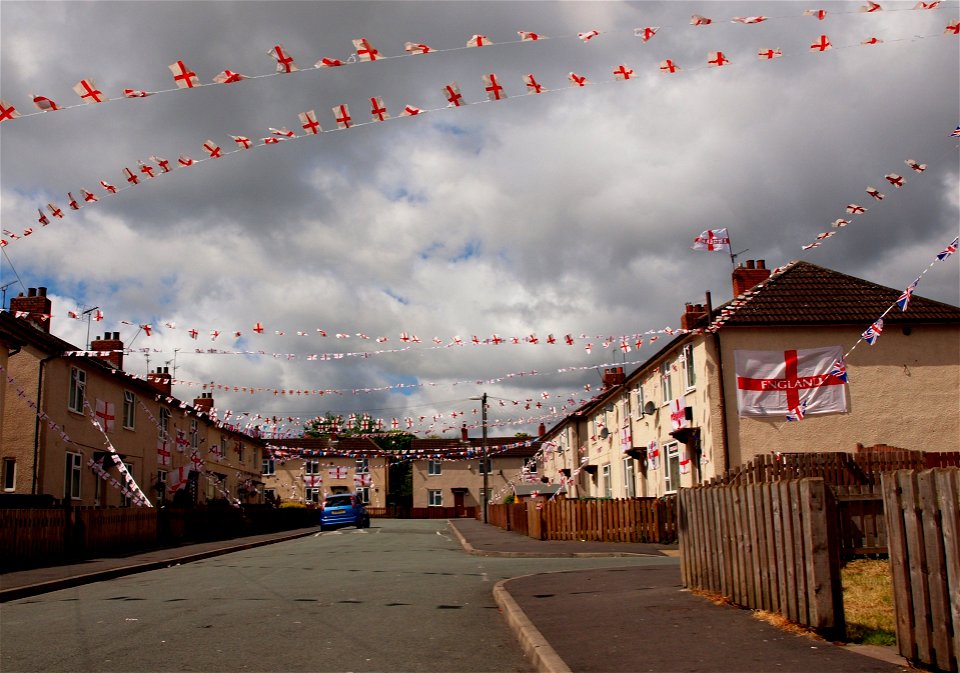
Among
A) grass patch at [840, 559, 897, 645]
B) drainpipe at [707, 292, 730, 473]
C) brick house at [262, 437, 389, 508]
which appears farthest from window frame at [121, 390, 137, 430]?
brick house at [262, 437, 389, 508]

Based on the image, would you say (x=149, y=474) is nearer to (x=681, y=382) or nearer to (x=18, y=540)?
(x=18, y=540)

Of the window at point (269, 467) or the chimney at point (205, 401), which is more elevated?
the chimney at point (205, 401)

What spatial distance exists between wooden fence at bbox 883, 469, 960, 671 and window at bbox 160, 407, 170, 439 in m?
33.7

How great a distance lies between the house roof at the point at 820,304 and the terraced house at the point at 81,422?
16273 mm

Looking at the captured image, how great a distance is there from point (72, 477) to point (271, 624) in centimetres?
2054

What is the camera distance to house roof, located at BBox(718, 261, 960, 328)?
22703mm

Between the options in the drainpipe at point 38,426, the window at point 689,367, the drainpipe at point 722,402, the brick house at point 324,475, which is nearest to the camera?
the drainpipe at point 722,402

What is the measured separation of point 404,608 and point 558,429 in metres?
42.2

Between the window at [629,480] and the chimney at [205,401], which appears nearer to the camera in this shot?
the window at [629,480]

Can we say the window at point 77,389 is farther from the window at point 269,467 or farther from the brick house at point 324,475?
the window at point 269,467

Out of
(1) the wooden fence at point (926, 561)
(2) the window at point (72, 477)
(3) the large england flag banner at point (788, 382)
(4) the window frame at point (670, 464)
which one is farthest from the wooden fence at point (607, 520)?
(1) the wooden fence at point (926, 561)

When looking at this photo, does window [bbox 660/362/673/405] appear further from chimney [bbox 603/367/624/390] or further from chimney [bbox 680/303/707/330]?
chimney [bbox 603/367/624/390]

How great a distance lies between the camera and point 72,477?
2656 cm

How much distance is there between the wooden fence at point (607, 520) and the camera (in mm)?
21984
